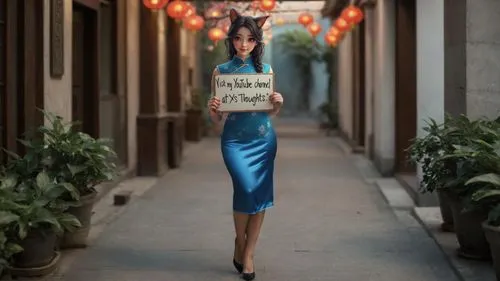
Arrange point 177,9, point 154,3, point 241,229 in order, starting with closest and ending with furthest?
point 241,229
point 154,3
point 177,9

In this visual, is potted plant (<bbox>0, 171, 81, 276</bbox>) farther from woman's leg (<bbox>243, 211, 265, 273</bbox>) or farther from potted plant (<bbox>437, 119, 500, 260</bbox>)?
potted plant (<bbox>437, 119, 500, 260</bbox>)

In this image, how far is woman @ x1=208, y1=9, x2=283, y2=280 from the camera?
5895 millimetres

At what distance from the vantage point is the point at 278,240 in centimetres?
746

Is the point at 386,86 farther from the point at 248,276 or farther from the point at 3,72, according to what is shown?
the point at 248,276

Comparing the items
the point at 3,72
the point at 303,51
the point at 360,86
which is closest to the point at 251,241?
the point at 3,72

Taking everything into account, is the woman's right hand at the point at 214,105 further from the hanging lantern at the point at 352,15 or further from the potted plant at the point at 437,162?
the hanging lantern at the point at 352,15

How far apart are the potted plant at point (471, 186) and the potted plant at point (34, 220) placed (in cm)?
306

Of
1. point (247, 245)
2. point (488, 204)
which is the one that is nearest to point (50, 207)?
point (247, 245)

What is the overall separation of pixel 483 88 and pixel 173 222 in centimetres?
359

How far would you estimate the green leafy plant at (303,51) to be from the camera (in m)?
35.8

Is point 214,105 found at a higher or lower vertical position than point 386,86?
lower

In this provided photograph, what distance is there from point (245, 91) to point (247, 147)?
0.43 meters

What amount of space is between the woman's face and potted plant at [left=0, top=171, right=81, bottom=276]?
1.74 metres

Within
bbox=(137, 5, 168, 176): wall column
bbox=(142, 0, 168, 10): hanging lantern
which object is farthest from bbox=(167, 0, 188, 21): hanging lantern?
bbox=(142, 0, 168, 10): hanging lantern
